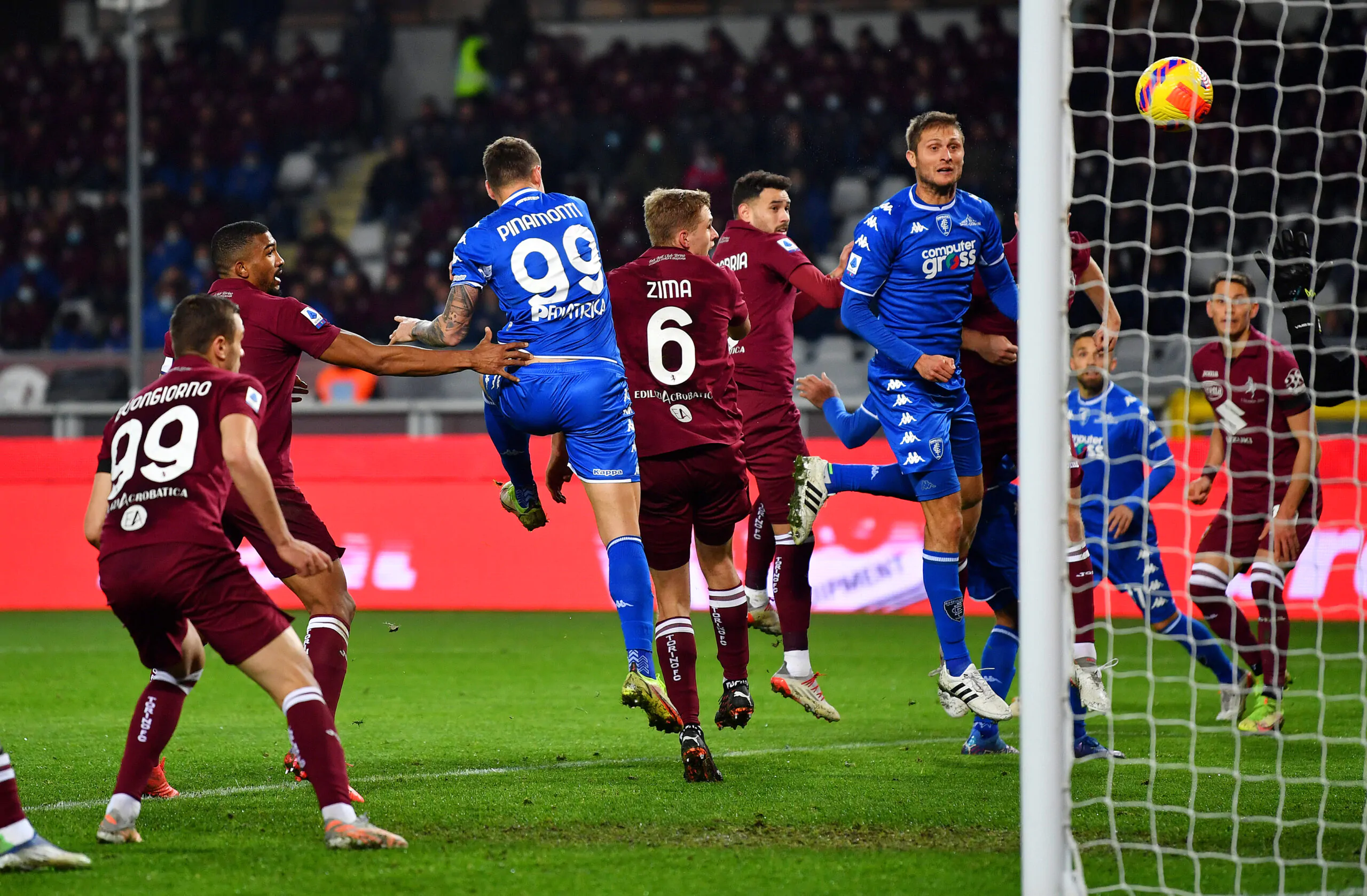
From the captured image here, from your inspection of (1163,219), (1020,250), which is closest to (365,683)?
(1020,250)

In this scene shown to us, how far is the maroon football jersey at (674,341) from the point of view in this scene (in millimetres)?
6039

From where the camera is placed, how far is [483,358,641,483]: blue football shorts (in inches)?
235

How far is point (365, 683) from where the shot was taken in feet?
28.3

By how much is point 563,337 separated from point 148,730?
223 cm

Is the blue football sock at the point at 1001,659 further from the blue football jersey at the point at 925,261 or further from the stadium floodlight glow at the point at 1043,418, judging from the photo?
the stadium floodlight glow at the point at 1043,418

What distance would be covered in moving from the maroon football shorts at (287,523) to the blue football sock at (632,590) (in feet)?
3.52

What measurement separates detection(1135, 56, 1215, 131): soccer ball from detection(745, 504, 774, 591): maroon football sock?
9.33 feet

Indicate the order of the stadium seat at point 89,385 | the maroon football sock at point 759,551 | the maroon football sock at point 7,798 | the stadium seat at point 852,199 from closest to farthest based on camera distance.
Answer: the maroon football sock at point 7,798 → the maroon football sock at point 759,551 → the stadium seat at point 89,385 → the stadium seat at point 852,199

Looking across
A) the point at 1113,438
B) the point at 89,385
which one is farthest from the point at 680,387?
the point at 89,385

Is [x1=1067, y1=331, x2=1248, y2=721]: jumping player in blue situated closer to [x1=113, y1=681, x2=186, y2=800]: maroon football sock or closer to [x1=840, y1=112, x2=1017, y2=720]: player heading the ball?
[x1=840, y1=112, x2=1017, y2=720]: player heading the ball

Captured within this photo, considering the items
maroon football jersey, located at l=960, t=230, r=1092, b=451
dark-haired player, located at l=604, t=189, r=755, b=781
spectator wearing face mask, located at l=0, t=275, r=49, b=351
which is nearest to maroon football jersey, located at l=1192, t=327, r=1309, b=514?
maroon football jersey, located at l=960, t=230, r=1092, b=451

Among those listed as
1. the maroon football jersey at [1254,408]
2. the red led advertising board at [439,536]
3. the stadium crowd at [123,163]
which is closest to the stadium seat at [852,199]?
the stadium crowd at [123,163]

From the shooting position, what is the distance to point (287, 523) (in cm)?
552

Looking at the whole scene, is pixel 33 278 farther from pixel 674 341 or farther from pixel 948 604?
pixel 948 604
